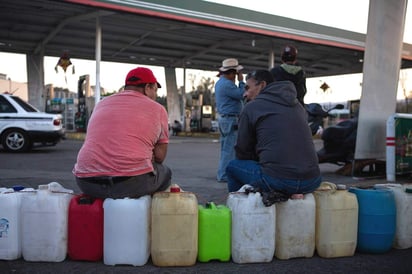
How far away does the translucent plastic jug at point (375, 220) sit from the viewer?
3.39 meters

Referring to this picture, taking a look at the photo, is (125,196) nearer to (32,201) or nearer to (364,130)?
(32,201)

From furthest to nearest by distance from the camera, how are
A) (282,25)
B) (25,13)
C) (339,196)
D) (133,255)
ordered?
1. (282,25)
2. (25,13)
3. (339,196)
4. (133,255)

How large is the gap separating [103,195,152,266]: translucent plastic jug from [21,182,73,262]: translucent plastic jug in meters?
0.32

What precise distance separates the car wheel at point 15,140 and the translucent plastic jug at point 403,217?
10711 mm

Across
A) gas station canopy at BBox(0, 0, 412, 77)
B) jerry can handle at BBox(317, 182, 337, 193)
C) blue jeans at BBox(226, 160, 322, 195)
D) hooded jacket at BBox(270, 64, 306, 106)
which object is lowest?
jerry can handle at BBox(317, 182, 337, 193)

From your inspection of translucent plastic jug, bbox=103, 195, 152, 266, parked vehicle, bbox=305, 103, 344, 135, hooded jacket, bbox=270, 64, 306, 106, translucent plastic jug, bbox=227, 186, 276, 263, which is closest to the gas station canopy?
parked vehicle, bbox=305, 103, 344, 135

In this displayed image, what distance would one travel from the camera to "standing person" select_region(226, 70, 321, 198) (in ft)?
10.8

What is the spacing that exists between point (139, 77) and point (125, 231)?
48.3 inches

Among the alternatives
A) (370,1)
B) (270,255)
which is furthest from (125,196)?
(370,1)

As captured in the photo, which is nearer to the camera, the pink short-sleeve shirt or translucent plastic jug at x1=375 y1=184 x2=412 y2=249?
the pink short-sleeve shirt

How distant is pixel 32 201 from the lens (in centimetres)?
304

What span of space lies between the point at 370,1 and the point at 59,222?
669 centimetres

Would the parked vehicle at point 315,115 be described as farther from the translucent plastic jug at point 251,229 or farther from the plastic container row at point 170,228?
the translucent plastic jug at point 251,229

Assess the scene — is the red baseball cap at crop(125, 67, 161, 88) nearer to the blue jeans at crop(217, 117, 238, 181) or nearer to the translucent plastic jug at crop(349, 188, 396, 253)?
the translucent plastic jug at crop(349, 188, 396, 253)
